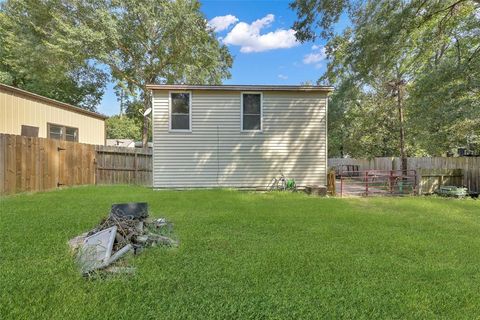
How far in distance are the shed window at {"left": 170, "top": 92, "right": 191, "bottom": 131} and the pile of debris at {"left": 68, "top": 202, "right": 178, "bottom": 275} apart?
6120 mm

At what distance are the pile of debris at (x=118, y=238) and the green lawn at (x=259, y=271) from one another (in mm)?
151

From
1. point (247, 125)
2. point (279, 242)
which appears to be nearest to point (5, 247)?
point (279, 242)

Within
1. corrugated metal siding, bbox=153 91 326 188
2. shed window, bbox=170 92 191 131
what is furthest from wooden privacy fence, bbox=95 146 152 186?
shed window, bbox=170 92 191 131

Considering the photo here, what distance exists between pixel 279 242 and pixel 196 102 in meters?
7.26

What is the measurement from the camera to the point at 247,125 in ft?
35.1

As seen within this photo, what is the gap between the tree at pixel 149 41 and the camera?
1719 cm

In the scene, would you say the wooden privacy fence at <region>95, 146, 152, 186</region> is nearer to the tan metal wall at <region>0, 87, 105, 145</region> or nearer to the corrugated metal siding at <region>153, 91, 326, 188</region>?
the tan metal wall at <region>0, 87, 105, 145</region>

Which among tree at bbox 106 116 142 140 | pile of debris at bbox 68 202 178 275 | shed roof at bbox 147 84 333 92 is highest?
tree at bbox 106 116 142 140

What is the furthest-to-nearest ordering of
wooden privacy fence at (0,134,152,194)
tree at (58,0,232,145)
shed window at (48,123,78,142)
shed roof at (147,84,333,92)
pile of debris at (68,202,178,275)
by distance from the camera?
tree at (58,0,232,145) → shed window at (48,123,78,142) → shed roof at (147,84,333,92) → wooden privacy fence at (0,134,152,194) → pile of debris at (68,202,178,275)

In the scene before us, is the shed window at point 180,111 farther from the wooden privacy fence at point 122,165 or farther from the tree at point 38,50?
the tree at point 38,50

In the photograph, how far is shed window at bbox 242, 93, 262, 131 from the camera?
1067 centimetres

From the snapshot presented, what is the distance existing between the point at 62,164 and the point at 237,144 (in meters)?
5.83

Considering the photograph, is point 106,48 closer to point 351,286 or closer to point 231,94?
point 231,94

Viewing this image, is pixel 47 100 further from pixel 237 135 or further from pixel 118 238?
pixel 118 238
